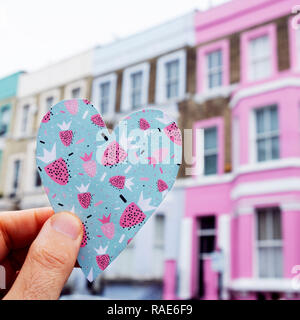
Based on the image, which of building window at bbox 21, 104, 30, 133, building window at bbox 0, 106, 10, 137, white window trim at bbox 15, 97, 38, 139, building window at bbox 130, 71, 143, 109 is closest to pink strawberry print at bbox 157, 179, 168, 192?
building window at bbox 130, 71, 143, 109

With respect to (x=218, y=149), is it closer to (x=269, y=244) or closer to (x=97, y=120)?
(x=269, y=244)

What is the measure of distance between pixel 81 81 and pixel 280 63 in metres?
2.26

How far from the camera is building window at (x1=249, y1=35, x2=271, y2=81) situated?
135 inches

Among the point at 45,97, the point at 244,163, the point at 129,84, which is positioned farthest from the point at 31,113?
the point at 244,163

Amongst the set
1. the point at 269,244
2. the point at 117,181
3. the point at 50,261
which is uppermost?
the point at 269,244

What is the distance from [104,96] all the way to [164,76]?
75 centimetres

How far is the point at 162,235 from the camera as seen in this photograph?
12.2ft

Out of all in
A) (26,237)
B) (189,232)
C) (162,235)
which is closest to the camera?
(26,237)

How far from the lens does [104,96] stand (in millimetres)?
4512

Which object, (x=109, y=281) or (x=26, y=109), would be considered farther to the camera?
(x=26, y=109)

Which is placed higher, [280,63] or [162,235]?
[280,63]
